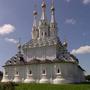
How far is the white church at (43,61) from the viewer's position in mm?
60750

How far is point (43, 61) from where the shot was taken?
62.3 m

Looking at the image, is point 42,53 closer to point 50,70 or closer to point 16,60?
point 50,70

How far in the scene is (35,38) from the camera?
6975 cm

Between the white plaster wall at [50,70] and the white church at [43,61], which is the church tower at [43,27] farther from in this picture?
the white plaster wall at [50,70]

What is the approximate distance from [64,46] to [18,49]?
12.8 meters

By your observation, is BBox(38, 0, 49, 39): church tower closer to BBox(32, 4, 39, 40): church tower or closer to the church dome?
BBox(32, 4, 39, 40): church tower

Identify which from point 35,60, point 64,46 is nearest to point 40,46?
point 35,60

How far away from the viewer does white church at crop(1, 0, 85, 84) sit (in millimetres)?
60750

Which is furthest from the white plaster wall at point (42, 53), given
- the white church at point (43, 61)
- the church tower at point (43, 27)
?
the church tower at point (43, 27)

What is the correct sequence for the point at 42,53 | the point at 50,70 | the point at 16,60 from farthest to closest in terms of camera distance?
1. the point at 16,60
2. the point at 42,53
3. the point at 50,70

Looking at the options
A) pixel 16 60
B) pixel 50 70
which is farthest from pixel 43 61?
pixel 16 60

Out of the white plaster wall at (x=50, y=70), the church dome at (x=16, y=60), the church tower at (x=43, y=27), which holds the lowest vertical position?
the white plaster wall at (x=50, y=70)

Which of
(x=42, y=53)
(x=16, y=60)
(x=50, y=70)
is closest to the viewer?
(x=50, y=70)

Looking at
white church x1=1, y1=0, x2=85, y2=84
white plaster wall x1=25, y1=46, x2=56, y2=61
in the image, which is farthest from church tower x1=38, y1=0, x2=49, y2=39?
white plaster wall x1=25, y1=46, x2=56, y2=61
